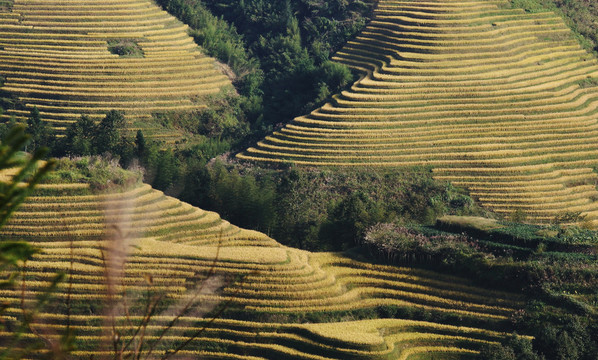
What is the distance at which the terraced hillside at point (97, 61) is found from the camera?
149 ft

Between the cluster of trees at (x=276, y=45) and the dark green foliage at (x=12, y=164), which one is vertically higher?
the dark green foliage at (x=12, y=164)

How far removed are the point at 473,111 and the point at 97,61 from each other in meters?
19.7

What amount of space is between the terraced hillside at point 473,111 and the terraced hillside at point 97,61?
26.4ft

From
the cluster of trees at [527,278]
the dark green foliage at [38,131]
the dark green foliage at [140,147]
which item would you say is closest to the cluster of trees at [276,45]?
the dark green foliage at [140,147]

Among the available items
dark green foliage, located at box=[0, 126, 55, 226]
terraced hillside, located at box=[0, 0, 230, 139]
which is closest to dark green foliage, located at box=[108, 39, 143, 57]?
terraced hillside, located at box=[0, 0, 230, 139]

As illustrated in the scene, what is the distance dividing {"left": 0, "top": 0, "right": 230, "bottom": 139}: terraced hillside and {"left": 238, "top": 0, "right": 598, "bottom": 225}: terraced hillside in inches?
317

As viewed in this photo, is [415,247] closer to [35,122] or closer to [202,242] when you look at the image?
[202,242]

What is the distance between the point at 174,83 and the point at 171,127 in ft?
12.1

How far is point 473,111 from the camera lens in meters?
42.0

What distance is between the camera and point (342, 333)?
82.8 ft

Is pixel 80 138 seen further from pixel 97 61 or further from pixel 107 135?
pixel 97 61

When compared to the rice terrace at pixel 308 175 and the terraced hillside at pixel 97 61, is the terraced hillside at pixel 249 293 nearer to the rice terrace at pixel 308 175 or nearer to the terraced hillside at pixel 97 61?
the rice terrace at pixel 308 175

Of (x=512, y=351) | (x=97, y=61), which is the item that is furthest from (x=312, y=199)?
(x=97, y=61)

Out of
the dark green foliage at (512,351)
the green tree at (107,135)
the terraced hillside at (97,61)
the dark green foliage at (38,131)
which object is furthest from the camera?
the terraced hillside at (97,61)
